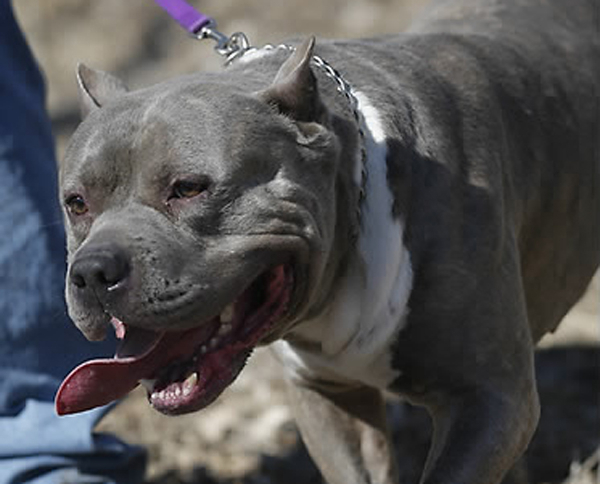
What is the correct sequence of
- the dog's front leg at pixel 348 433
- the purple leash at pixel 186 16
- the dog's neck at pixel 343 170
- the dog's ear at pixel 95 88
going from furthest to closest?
the dog's front leg at pixel 348 433
the purple leash at pixel 186 16
the dog's ear at pixel 95 88
the dog's neck at pixel 343 170

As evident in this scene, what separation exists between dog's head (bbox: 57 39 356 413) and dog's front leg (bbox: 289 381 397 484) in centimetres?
80

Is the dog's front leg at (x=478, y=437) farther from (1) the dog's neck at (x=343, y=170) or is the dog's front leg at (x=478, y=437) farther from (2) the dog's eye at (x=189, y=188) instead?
(2) the dog's eye at (x=189, y=188)

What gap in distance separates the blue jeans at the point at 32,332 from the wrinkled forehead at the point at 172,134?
101cm

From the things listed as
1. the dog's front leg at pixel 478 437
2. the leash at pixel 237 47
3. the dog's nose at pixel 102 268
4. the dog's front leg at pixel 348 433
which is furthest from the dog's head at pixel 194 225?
the dog's front leg at pixel 348 433

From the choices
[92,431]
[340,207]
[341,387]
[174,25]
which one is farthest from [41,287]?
[174,25]

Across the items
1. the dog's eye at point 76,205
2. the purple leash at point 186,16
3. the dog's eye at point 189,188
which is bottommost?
the purple leash at point 186,16

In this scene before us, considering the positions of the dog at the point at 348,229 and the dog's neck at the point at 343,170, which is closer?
the dog at the point at 348,229

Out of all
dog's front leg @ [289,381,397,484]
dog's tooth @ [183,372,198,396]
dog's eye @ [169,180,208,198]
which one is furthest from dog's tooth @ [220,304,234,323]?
dog's front leg @ [289,381,397,484]

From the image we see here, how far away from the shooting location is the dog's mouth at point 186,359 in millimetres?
3002

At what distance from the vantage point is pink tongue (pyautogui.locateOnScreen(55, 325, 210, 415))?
300 cm

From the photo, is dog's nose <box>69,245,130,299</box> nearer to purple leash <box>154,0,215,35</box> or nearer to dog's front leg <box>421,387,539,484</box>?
dog's front leg <box>421,387,539,484</box>

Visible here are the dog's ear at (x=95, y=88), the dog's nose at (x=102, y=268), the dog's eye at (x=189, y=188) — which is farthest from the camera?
the dog's ear at (x=95, y=88)

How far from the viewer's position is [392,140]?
130 inches

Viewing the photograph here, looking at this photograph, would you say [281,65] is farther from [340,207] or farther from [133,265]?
[133,265]
